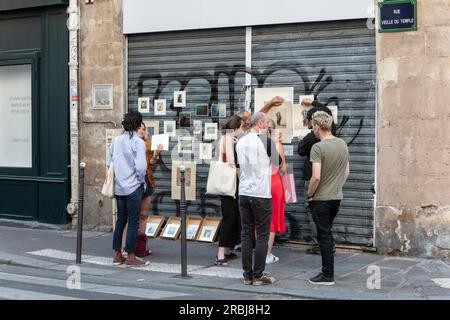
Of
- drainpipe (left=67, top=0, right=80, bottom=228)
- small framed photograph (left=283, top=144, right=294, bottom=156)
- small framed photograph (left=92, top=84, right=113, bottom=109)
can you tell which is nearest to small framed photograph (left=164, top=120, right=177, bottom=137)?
small framed photograph (left=92, top=84, right=113, bottom=109)

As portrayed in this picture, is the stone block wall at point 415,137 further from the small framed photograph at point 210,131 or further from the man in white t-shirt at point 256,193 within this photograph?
the small framed photograph at point 210,131

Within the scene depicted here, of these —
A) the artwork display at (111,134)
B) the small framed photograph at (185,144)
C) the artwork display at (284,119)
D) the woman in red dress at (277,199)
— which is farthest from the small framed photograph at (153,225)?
the woman in red dress at (277,199)

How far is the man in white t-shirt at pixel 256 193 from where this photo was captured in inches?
309

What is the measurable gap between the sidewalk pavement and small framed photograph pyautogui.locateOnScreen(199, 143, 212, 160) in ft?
4.49

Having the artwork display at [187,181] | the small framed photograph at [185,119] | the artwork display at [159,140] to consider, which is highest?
the small framed photograph at [185,119]

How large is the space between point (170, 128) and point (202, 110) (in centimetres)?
66

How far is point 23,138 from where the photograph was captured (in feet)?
42.8

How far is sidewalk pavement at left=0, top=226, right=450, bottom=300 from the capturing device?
771 cm

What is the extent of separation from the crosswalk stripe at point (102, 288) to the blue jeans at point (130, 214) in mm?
969

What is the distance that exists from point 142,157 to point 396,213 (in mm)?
3515

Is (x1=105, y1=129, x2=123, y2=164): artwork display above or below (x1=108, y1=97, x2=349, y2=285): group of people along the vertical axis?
above

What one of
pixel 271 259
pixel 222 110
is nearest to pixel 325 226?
pixel 271 259

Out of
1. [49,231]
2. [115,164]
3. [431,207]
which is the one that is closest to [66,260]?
[115,164]

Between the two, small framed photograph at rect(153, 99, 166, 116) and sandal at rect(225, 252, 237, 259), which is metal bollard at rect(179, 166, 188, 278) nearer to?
sandal at rect(225, 252, 237, 259)
